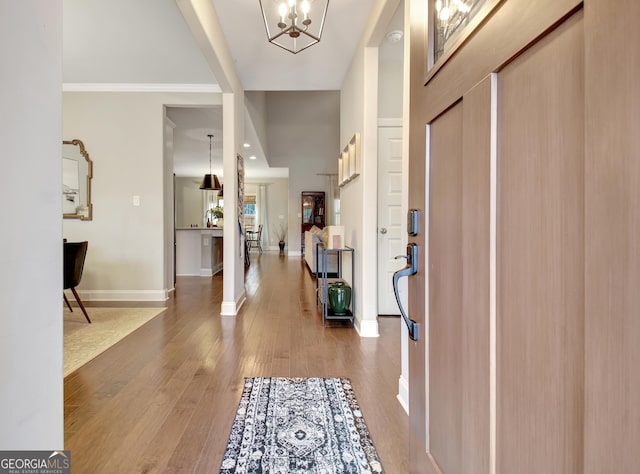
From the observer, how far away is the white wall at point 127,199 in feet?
13.7

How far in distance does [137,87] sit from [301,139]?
533 cm

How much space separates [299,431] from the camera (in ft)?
4.97

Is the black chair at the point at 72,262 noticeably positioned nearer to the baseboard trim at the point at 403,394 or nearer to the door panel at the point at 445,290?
the baseboard trim at the point at 403,394

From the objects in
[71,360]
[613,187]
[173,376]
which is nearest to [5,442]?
[613,187]

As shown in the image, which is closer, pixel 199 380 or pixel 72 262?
pixel 199 380

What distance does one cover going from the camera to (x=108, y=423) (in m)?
1.59

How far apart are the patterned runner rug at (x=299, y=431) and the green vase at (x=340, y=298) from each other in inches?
48.4

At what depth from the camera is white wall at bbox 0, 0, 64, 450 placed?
71 cm

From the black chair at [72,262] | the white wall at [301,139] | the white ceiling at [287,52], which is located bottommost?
the black chair at [72,262]

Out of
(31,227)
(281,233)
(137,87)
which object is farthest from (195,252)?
(281,233)

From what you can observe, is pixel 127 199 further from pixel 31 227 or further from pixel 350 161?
pixel 31 227

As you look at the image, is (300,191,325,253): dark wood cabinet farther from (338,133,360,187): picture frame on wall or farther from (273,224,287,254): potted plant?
(338,133,360,187): picture frame on wall

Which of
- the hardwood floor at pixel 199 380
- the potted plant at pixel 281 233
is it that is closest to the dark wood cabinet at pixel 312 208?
the potted plant at pixel 281 233

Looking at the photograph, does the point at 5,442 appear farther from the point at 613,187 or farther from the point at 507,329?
the point at 613,187
